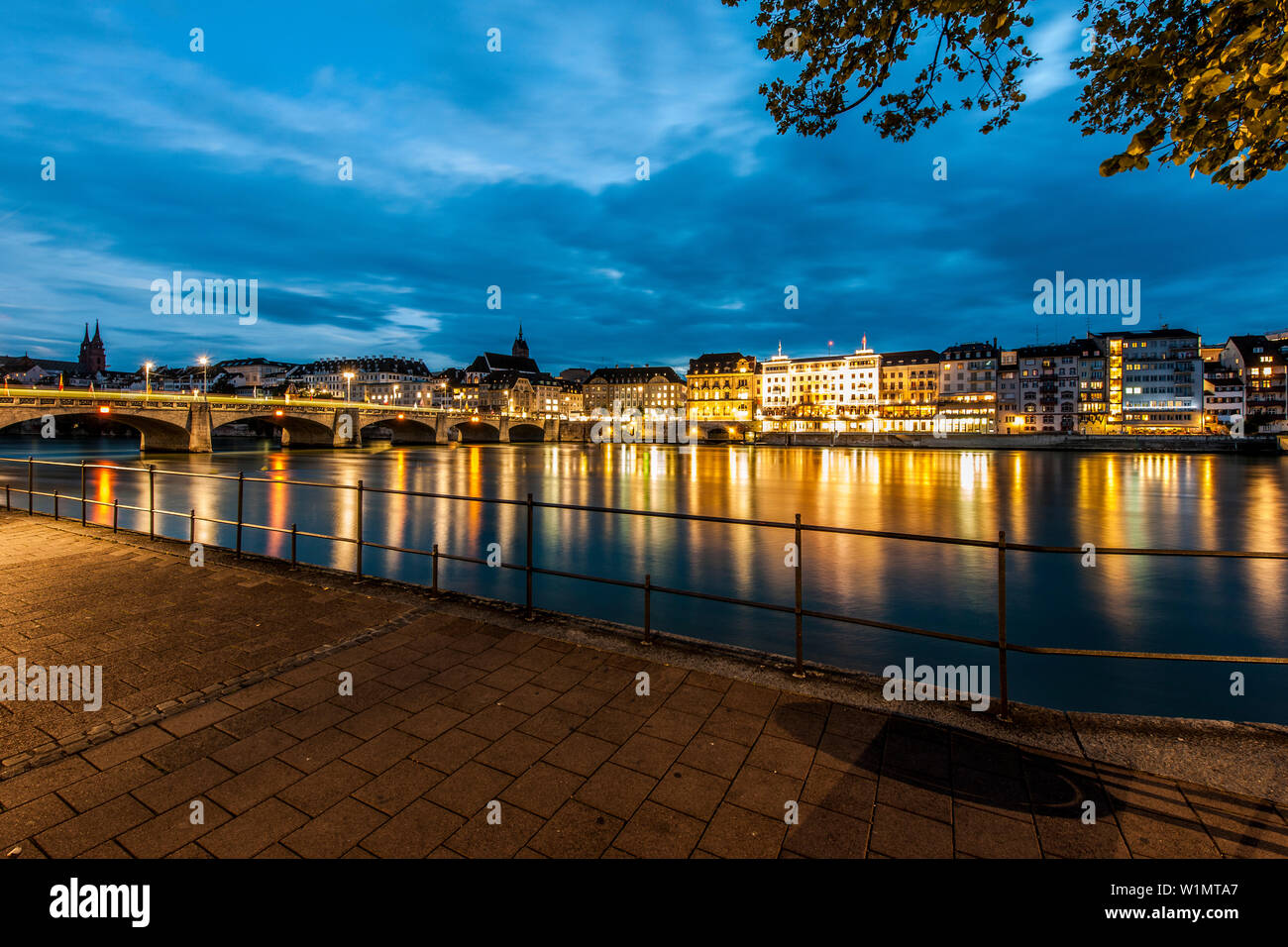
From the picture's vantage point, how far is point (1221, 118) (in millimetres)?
4043

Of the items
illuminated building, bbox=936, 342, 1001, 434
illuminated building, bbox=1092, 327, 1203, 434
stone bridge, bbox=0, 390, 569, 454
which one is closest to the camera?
stone bridge, bbox=0, 390, 569, 454

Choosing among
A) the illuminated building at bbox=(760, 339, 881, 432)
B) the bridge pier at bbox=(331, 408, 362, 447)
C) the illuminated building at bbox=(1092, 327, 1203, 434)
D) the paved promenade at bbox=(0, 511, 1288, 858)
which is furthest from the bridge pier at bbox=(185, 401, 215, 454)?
the illuminated building at bbox=(1092, 327, 1203, 434)

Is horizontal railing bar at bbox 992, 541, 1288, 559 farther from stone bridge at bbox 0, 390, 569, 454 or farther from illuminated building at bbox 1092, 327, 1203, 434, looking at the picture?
illuminated building at bbox 1092, 327, 1203, 434

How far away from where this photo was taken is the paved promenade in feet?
9.75

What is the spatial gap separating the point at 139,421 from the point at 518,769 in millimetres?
78017

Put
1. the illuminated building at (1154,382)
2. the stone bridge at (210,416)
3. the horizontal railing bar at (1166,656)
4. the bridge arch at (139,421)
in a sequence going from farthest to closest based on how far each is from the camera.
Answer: the illuminated building at (1154,382) < the stone bridge at (210,416) < the bridge arch at (139,421) < the horizontal railing bar at (1166,656)

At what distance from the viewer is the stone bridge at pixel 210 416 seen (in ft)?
167

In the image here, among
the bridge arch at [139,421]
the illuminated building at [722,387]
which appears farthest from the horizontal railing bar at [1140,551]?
the illuminated building at [722,387]

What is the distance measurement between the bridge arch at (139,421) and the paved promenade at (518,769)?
60.8m

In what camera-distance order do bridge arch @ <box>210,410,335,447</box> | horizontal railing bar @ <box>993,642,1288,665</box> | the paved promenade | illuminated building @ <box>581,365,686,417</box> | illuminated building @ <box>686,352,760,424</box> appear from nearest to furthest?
the paved promenade → horizontal railing bar @ <box>993,642,1288,665</box> → bridge arch @ <box>210,410,335,447</box> → illuminated building @ <box>686,352,760,424</box> → illuminated building @ <box>581,365,686,417</box>

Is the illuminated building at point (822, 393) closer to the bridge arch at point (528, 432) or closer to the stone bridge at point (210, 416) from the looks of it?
the bridge arch at point (528, 432)

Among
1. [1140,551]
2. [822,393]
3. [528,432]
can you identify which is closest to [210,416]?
[528,432]
